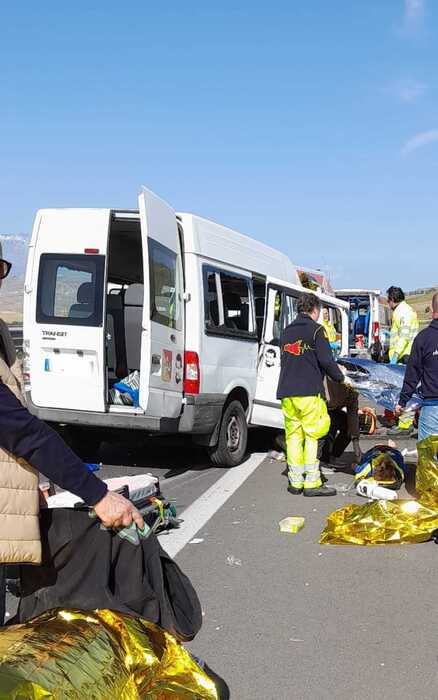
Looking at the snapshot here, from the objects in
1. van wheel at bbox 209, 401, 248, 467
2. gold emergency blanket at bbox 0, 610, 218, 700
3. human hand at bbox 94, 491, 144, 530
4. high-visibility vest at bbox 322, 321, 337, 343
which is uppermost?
high-visibility vest at bbox 322, 321, 337, 343

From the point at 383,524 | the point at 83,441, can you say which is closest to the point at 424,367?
the point at 383,524

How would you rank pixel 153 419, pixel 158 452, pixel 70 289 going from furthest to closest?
pixel 158 452, pixel 70 289, pixel 153 419

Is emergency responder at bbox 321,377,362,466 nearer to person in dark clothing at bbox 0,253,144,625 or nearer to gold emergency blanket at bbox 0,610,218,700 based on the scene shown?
gold emergency blanket at bbox 0,610,218,700

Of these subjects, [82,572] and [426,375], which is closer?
[82,572]

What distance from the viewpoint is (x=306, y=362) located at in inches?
289

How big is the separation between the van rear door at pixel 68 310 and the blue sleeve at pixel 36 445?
5.30m

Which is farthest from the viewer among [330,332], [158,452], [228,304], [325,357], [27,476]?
[330,332]

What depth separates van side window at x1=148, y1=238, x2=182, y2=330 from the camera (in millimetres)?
7287

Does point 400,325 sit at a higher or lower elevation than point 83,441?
higher

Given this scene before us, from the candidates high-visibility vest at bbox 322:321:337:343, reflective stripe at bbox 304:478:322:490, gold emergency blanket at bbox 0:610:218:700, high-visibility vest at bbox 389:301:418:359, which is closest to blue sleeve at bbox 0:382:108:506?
gold emergency blanket at bbox 0:610:218:700

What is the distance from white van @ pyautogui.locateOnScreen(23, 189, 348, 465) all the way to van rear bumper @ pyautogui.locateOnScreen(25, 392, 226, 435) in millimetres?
10

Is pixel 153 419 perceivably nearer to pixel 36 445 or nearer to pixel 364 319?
pixel 36 445

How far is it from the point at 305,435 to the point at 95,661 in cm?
518

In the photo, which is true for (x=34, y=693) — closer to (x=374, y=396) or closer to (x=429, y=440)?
(x=429, y=440)
